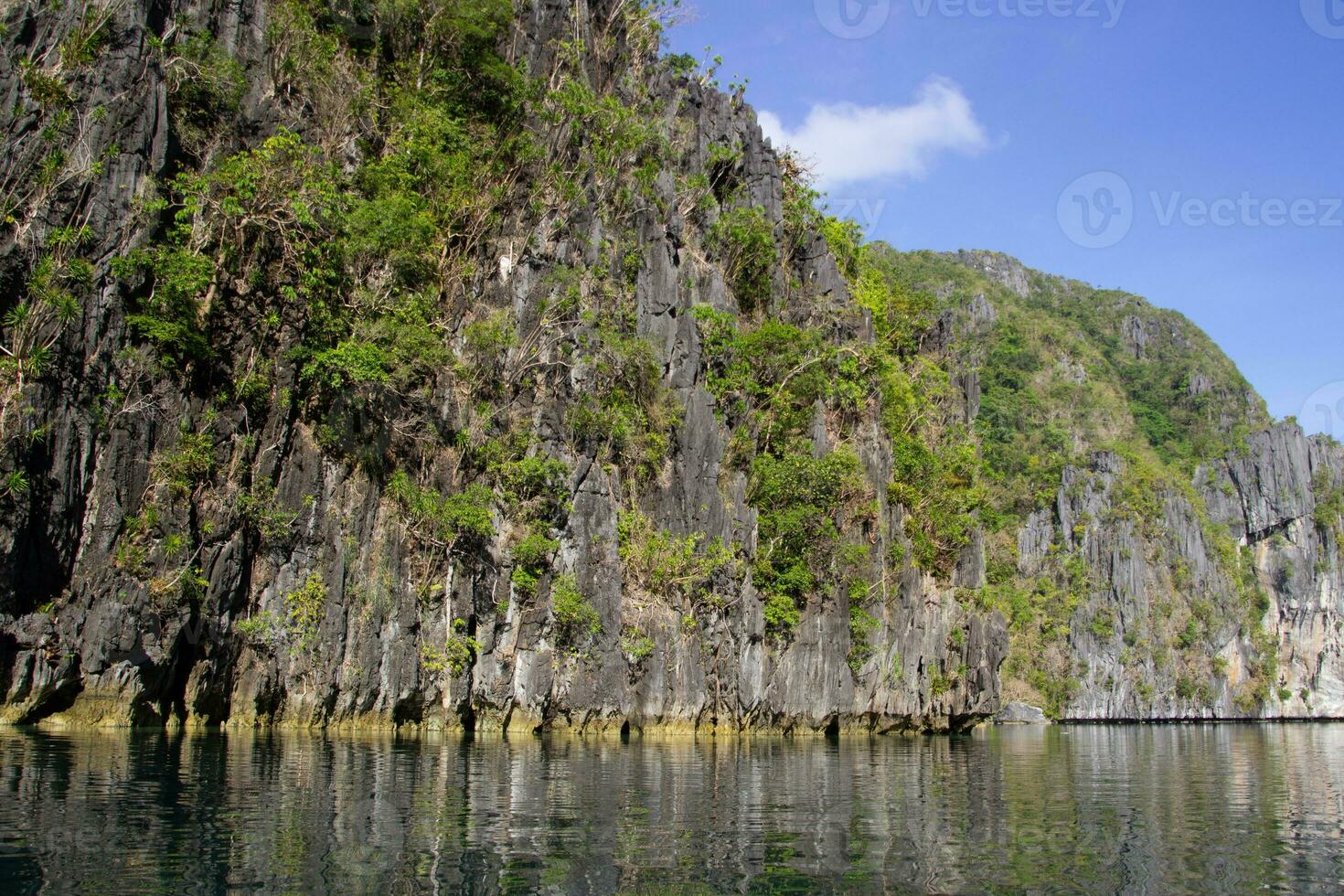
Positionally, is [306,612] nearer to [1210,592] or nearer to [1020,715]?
[1020,715]

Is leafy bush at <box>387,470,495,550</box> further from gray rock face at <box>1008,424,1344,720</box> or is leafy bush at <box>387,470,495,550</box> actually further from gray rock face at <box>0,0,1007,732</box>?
gray rock face at <box>1008,424,1344,720</box>

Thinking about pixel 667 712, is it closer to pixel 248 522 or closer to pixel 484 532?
pixel 484 532

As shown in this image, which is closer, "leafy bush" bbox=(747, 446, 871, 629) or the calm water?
the calm water

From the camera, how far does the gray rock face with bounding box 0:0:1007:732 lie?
67.3ft

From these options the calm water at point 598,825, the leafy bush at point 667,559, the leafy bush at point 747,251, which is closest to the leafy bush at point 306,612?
the calm water at point 598,825

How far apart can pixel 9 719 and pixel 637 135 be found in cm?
2670

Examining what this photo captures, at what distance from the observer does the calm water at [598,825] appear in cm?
780

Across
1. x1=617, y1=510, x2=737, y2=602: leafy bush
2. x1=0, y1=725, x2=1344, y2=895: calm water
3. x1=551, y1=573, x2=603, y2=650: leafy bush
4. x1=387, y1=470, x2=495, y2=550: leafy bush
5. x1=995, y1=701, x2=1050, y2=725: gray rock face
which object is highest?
x1=387, y1=470, x2=495, y2=550: leafy bush

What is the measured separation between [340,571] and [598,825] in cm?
A: 1642

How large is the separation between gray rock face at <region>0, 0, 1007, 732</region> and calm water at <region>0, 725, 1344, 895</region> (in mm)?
3403

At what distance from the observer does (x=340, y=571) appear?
24938 millimetres

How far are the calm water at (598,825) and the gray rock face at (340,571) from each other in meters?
3.40

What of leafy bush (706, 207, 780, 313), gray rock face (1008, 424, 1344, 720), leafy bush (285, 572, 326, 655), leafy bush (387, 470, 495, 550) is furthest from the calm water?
gray rock face (1008, 424, 1344, 720)

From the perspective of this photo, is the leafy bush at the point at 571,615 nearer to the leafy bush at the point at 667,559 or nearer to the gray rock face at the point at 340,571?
the gray rock face at the point at 340,571
